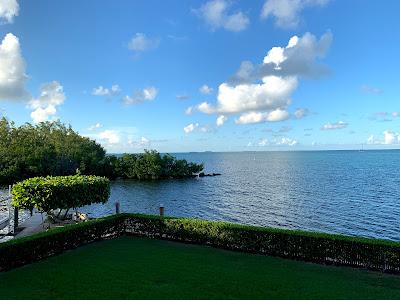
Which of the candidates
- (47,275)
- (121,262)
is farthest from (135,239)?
(47,275)

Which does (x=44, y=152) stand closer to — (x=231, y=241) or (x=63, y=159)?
(x=63, y=159)

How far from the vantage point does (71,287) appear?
1141cm

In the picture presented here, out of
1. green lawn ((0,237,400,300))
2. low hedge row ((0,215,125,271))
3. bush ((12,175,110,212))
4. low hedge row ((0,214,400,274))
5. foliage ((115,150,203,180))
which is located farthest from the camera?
foliage ((115,150,203,180))

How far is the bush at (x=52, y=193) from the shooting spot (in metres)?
18.2

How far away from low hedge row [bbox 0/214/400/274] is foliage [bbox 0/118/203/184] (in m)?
57.1

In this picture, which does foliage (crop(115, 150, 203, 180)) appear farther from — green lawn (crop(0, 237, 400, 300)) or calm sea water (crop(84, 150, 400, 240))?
green lawn (crop(0, 237, 400, 300))

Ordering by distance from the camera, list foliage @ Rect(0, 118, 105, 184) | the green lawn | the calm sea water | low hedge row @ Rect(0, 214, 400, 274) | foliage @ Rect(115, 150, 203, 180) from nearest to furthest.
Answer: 1. the green lawn
2. low hedge row @ Rect(0, 214, 400, 274)
3. the calm sea water
4. foliage @ Rect(0, 118, 105, 184)
5. foliage @ Rect(115, 150, 203, 180)

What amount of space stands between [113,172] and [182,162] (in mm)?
17226

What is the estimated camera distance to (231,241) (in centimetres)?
1662

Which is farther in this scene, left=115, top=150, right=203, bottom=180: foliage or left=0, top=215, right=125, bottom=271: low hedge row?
left=115, top=150, right=203, bottom=180: foliage

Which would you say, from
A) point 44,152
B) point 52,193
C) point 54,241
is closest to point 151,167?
point 44,152

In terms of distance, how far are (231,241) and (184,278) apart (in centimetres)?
481

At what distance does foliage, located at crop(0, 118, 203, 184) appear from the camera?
232 ft

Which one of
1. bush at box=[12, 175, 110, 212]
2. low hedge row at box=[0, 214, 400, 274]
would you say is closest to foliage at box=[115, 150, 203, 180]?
bush at box=[12, 175, 110, 212]
